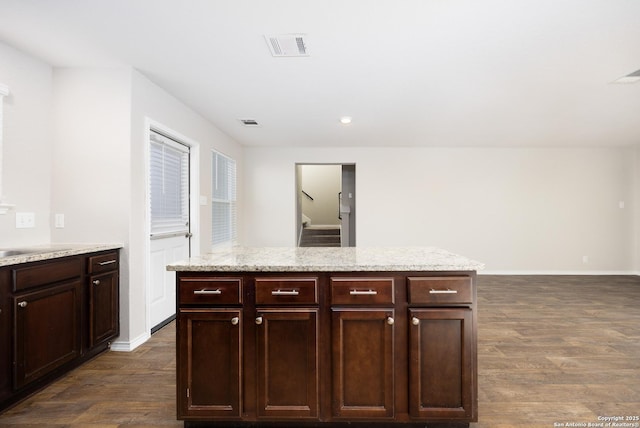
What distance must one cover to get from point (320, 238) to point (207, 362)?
6718 mm

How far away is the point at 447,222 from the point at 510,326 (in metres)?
3.25

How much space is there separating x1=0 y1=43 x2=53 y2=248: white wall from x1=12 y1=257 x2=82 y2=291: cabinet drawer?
1.97 ft

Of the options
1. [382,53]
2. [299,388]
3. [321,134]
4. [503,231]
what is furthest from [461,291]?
[503,231]

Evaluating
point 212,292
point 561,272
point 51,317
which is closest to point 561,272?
point 561,272

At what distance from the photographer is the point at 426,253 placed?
2.22 m

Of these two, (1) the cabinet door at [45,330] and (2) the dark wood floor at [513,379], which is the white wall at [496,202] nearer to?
(2) the dark wood floor at [513,379]

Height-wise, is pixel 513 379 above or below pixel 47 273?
below

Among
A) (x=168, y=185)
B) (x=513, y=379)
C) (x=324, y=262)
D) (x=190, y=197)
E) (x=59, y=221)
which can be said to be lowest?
(x=513, y=379)

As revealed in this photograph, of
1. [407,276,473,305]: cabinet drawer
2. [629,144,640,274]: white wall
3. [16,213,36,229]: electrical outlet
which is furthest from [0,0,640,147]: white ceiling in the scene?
[629,144,640,274]: white wall

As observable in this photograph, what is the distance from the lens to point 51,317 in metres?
2.34

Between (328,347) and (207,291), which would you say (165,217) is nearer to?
(207,291)

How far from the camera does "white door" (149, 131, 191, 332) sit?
3498 mm

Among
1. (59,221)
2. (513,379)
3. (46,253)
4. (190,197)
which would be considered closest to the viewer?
(46,253)

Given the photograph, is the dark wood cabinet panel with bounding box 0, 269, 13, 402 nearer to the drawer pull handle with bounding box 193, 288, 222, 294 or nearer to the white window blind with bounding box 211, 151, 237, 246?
the drawer pull handle with bounding box 193, 288, 222, 294
